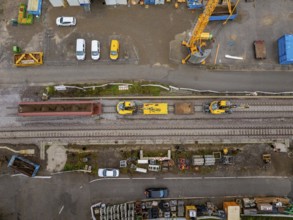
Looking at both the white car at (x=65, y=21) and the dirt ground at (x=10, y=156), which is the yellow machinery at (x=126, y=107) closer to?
the dirt ground at (x=10, y=156)

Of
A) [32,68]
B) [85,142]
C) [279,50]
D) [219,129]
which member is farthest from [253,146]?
[32,68]

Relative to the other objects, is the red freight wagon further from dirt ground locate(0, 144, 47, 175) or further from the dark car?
the dark car

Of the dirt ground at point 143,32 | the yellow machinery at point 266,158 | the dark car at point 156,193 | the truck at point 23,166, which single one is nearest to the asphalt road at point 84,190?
the dark car at point 156,193

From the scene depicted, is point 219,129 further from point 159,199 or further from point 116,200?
point 116,200

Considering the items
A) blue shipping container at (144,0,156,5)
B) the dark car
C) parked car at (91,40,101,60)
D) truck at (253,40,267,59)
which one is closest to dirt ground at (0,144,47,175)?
the dark car

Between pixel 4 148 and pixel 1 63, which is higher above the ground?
pixel 1 63
